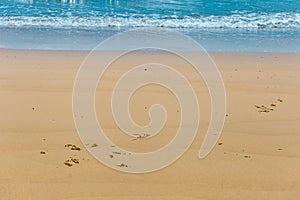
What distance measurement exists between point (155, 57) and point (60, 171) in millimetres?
3994

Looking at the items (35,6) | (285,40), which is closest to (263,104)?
(285,40)

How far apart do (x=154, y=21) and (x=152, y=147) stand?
324 inches

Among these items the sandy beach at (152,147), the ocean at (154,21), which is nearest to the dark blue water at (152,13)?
the ocean at (154,21)

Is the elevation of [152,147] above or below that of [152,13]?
above

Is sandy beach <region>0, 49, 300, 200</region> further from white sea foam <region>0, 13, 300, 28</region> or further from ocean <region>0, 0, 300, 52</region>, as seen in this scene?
white sea foam <region>0, 13, 300, 28</region>

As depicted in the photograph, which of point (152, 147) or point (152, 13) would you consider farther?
point (152, 13)

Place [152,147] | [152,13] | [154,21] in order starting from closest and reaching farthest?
[152,147], [154,21], [152,13]

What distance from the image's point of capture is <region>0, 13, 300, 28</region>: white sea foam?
11.1 metres

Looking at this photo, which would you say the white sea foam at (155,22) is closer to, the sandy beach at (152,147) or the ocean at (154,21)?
the ocean at (154,21)

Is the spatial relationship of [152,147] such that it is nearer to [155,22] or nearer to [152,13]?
[155,22]

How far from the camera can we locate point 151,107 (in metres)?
4.70

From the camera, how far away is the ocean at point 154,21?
8.60 m

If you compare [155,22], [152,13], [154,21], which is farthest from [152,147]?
[152,13]

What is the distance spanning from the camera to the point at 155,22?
11.6 metres
